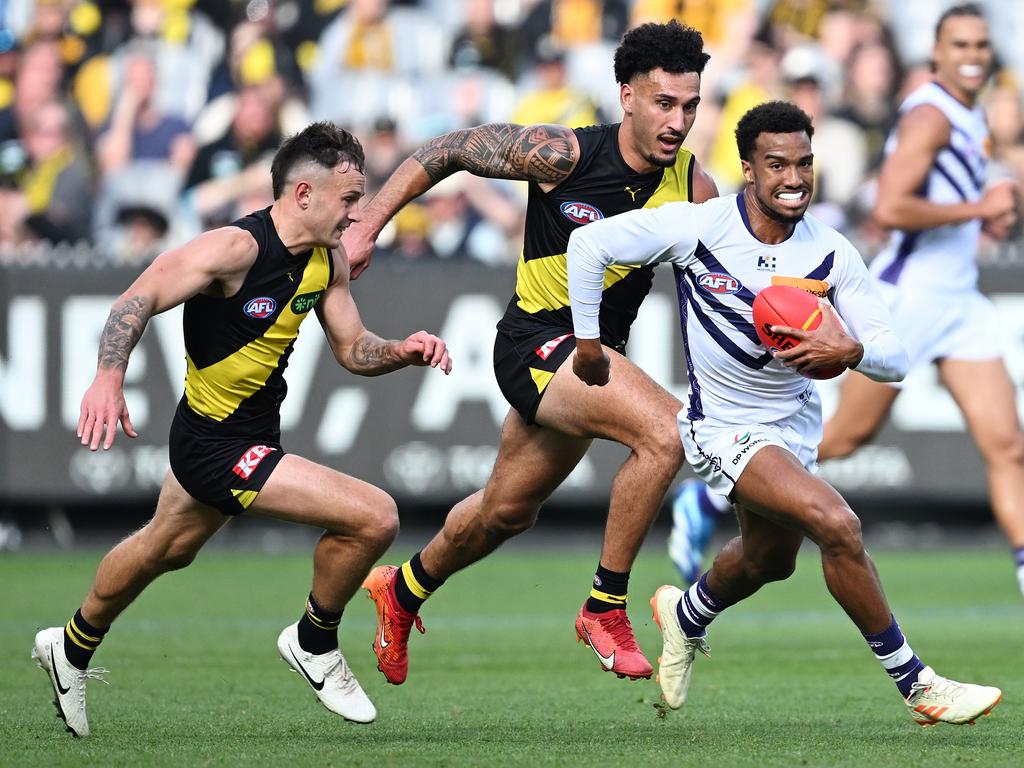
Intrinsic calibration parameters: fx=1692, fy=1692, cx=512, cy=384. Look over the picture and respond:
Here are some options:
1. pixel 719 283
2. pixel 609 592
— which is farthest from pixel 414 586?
pixel 719 283

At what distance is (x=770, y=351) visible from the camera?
609 centimetres

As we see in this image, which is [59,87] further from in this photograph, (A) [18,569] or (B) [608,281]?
(B) [608,281]

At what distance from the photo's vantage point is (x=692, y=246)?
619cm

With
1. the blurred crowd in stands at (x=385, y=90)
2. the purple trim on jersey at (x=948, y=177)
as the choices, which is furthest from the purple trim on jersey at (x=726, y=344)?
the blurred crowd in stands at (x=385, y=90)

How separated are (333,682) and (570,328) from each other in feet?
5.61

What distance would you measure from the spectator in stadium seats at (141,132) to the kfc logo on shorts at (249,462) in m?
9.28

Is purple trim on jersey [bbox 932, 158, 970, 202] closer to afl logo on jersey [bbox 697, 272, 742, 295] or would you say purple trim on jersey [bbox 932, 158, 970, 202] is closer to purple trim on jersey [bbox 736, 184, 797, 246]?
purple trim on jersey [bbox 736, 184, 797, 246]

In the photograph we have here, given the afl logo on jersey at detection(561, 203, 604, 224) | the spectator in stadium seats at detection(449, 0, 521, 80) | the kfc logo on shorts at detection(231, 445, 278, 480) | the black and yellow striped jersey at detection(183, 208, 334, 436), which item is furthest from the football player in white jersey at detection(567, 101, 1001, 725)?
the spectator in stadium seats at detection(449, 0, 521, 80)

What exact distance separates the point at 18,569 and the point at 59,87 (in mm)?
5044

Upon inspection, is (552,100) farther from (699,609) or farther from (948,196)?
(699,609)

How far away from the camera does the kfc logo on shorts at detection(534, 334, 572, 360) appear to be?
6.77 m

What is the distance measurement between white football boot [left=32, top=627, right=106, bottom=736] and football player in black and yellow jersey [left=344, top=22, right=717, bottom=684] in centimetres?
130

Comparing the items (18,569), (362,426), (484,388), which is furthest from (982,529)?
(18,569)

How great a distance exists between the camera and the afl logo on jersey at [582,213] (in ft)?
22.4
